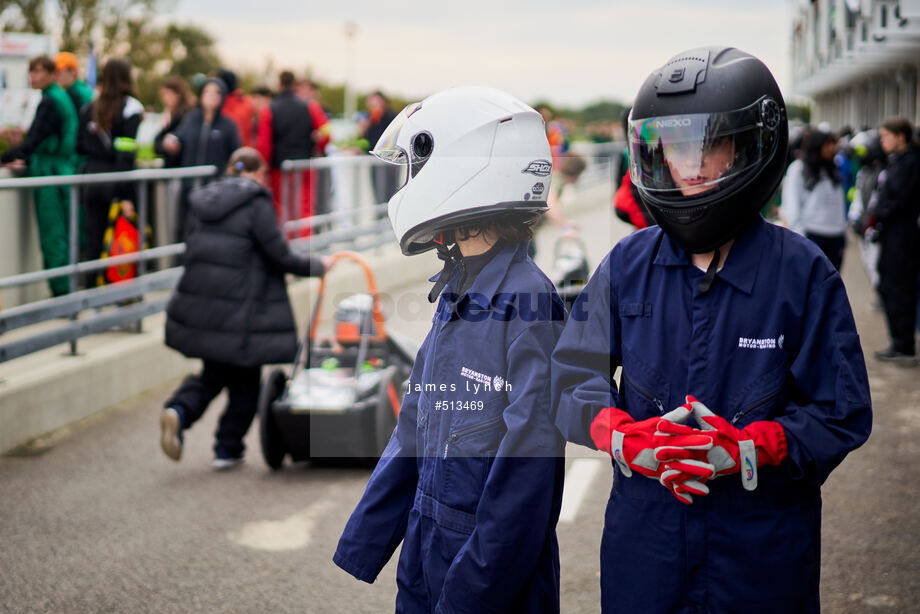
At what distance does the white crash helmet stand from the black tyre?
10.4 feet

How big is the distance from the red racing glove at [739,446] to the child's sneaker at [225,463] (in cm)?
428

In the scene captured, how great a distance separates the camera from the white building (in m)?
10.7

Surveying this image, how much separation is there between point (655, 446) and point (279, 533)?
3147mm

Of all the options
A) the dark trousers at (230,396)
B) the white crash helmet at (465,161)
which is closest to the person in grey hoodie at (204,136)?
the dark trousers at (230,396)

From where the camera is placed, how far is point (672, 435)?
227 cm

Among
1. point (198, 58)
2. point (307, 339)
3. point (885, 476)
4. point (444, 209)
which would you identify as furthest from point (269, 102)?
point (198, 58)

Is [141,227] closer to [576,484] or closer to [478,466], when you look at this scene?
[576,484]

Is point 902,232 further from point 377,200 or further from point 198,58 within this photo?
point 198,58

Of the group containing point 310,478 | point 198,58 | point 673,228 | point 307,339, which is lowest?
point 310,478

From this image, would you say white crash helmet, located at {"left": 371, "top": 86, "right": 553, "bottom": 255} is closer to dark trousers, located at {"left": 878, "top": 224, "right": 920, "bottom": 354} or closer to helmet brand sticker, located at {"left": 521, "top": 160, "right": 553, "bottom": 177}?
helmet brand sticker, located at {"left": 521, "top": 160, "right": 553, "bottom": 177}

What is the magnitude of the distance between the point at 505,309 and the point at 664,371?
0.46 metres

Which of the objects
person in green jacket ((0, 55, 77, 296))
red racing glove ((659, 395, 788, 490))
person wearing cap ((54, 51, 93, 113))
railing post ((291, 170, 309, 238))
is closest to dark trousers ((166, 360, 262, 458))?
person in green jacket ((0, 55, 77, 296))

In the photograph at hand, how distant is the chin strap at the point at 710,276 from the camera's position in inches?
94.0

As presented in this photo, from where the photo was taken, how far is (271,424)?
230 inches
